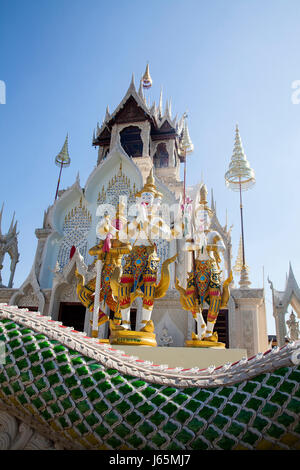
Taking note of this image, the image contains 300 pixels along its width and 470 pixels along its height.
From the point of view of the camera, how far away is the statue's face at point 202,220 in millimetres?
5320

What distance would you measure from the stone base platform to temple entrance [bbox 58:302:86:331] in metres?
6.55

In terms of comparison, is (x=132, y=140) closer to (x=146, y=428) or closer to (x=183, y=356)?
(x=183, y=356)

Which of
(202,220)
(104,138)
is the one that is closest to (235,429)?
(202,220)

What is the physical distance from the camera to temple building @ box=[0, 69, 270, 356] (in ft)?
27.1

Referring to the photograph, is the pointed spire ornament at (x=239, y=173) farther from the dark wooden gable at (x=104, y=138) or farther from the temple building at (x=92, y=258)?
the dark wooden gable at (x=104, y=138)

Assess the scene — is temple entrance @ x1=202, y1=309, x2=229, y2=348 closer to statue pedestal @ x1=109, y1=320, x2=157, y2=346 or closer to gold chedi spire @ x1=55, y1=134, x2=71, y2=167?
statue pedestal @ x1=109, y1=320, x2=157, y2=346

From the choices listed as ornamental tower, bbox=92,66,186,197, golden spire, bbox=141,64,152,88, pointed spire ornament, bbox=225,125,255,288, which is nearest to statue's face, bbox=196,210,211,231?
pointed spire ornament, bbox=225,125,255,288

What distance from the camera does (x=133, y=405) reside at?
1.13m

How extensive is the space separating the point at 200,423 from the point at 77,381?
1.45 feet

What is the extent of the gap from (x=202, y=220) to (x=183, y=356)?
8.20ft

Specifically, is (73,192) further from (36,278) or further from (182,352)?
(182,352)

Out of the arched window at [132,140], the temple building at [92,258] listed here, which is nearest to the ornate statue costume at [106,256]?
the temple building at [92,258]
